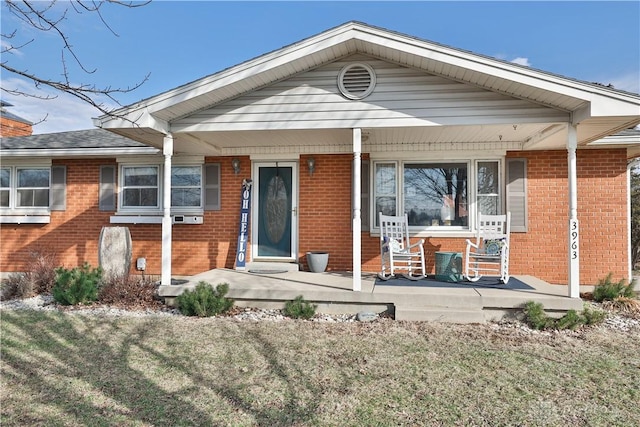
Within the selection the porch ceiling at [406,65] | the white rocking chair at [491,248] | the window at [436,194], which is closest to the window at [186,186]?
the porch ceiling at [406,65]

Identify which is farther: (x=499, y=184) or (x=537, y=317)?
(x=499, y=184)

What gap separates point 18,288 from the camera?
6.57 metres

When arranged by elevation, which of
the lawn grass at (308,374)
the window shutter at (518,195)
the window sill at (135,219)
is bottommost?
the lawn grass at (308,374)

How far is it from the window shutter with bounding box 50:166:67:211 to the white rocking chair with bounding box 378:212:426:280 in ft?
21.9

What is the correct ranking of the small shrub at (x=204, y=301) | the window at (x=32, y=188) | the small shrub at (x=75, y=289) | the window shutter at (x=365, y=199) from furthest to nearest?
the window at (x=32, y=188), the window shutter at (x=365, y=199), the small shrub at (x=75, y=289), the small shrub at (x=204, y=301)

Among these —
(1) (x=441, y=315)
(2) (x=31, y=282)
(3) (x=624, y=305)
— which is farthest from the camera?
(2) (x=31, y=282)

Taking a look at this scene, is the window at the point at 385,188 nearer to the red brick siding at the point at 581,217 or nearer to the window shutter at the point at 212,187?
the red brick siding at the point at 581,217

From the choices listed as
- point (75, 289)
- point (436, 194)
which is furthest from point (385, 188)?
point (75, 289)

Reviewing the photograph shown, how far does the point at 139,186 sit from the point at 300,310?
194 inches

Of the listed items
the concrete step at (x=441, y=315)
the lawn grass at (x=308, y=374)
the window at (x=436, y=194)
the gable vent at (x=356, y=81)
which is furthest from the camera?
the window at (x=436, y=194)

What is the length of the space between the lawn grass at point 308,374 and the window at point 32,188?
423 centimetres

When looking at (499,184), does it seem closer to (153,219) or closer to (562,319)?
(562,319)

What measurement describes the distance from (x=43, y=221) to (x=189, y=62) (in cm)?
467

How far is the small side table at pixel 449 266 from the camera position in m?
6.46
